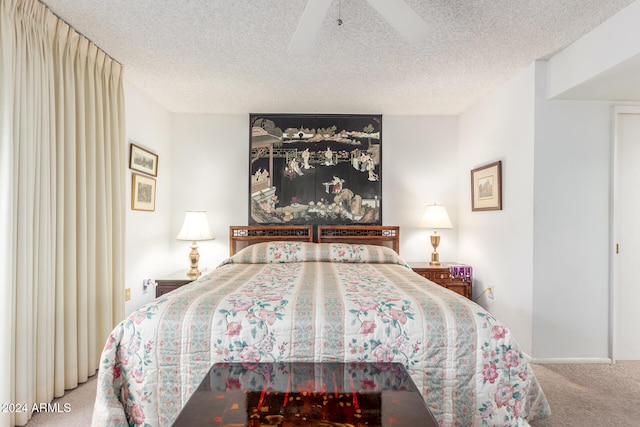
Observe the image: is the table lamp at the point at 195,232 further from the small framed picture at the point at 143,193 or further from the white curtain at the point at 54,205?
the white curtain at the point at 54,205

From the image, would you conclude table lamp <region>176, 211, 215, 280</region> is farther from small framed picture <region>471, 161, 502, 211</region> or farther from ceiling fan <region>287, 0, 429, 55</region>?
small framed picture <region>471, 161, 502, 211</region>

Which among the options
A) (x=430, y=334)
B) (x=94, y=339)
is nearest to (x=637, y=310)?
(x=430, y=334)

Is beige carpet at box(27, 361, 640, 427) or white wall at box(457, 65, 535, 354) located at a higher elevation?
white wall at box(457, 65, 535, 354)

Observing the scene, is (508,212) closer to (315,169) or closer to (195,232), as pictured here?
(315,169)

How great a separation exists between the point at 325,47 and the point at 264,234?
213 centimetres

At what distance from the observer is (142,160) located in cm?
345

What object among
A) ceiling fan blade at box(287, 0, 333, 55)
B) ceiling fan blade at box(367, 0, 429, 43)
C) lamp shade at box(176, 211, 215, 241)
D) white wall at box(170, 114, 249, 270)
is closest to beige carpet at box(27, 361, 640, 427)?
lamp shade at box(176, 211, 215, 241)

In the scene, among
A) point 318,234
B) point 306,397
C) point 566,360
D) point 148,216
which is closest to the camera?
point 306,397

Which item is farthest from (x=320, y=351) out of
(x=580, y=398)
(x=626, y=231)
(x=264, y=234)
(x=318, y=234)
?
(x=626, y=231)

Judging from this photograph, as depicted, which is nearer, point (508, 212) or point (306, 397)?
point (306, 397)

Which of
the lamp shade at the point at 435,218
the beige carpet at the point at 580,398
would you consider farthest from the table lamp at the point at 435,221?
the beige carpet at the point at 580,398

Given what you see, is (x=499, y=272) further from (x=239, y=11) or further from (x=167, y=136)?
(x=167, y=136)

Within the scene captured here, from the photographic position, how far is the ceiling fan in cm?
167

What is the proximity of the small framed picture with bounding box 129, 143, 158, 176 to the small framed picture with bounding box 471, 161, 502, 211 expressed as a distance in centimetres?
329
